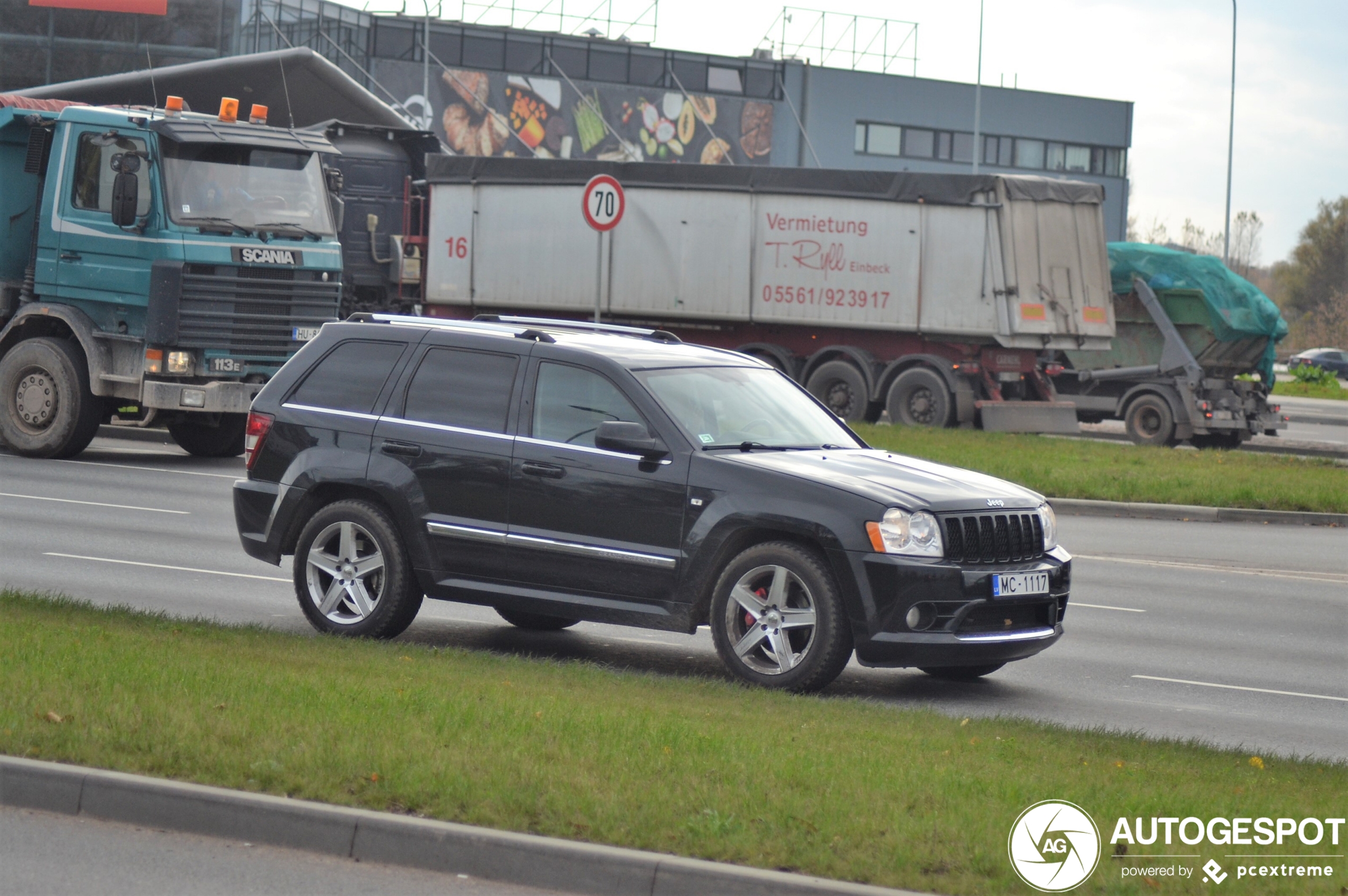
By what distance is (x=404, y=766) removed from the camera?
5.76 m

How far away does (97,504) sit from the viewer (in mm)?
14938

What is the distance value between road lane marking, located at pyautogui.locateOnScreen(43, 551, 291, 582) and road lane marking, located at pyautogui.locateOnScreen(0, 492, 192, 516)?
2748 millimetres

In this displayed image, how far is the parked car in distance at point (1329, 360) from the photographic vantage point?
73.5 meters

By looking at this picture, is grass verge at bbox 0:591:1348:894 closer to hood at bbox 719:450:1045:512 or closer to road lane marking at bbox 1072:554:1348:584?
hood at bbox 719:450:1045:512

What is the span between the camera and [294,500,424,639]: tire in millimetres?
9008

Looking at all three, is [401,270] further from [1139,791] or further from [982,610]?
[1139,791]

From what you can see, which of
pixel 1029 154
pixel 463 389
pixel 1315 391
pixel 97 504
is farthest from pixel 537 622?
pixel 1029 154

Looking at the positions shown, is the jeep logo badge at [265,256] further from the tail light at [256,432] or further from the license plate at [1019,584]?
the license plate at [1019,584]

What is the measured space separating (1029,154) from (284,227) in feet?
198

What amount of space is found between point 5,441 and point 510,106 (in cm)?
4300

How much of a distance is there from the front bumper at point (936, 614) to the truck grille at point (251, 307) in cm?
1100

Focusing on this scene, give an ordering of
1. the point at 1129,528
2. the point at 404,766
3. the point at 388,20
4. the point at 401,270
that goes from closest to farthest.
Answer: the point at 404,766 → the point at 1129,528 → the point at 401,270 → the point at 388,20

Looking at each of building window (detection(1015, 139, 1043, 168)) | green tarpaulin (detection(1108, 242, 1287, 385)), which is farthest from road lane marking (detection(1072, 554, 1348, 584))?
building window (detection(1015, 139, 1043, 168))

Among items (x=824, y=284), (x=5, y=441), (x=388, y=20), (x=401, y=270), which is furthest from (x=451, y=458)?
(x=388, y=20)
